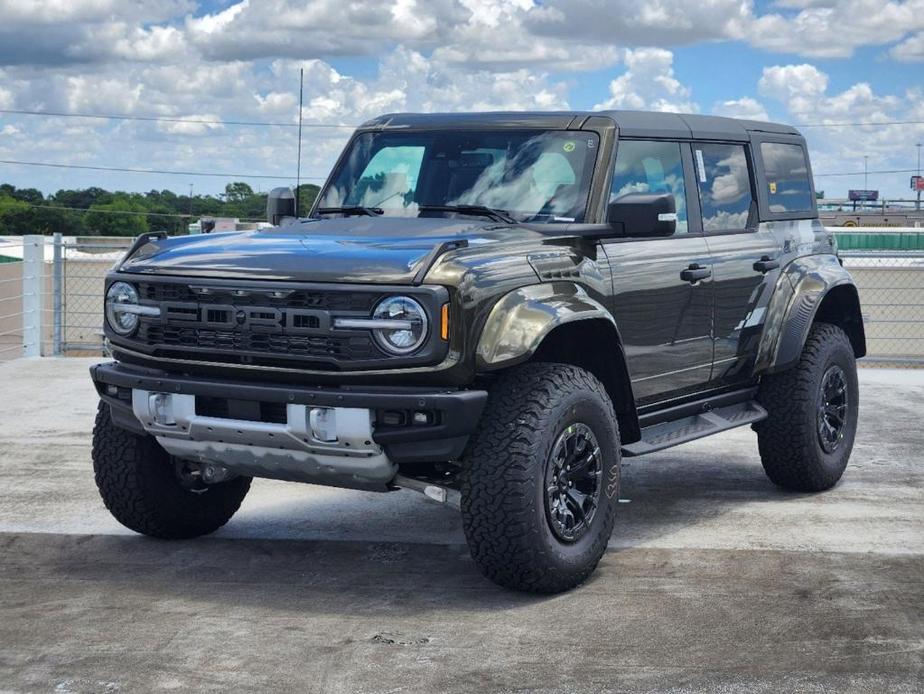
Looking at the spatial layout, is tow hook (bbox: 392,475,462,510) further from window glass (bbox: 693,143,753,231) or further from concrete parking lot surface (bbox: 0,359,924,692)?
window glass (bbox: 693,143,753,231)

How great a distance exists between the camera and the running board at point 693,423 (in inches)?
268

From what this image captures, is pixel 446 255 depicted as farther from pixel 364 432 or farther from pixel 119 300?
pixel 119 300

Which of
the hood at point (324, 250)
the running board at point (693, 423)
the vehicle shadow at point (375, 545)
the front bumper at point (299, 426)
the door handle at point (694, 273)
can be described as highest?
the hood at point (324, 250)

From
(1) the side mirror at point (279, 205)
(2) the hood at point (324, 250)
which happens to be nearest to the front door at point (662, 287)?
(2) the hood at point (324, 250)

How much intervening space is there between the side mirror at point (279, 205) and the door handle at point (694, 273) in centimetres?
200

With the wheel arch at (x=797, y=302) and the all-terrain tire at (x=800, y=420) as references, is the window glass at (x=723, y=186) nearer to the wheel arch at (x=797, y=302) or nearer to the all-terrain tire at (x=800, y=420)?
the wheel arch at (x=797, y=302)

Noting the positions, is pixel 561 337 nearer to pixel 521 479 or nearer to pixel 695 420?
pixel 521 479

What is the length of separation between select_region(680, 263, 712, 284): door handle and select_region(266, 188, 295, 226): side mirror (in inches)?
78.7

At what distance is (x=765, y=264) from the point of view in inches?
302

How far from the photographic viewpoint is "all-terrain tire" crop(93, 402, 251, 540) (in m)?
6.46

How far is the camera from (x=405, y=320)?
5359 millimetres

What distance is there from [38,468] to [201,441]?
342 cm

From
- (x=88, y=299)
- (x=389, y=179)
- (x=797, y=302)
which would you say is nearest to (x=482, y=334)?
(x=389, y=179)

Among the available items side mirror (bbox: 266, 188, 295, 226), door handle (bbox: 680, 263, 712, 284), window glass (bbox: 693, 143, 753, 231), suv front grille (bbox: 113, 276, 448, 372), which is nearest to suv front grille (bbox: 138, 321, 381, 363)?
suv front grille (bbox: 113, 276, 448, 372)
